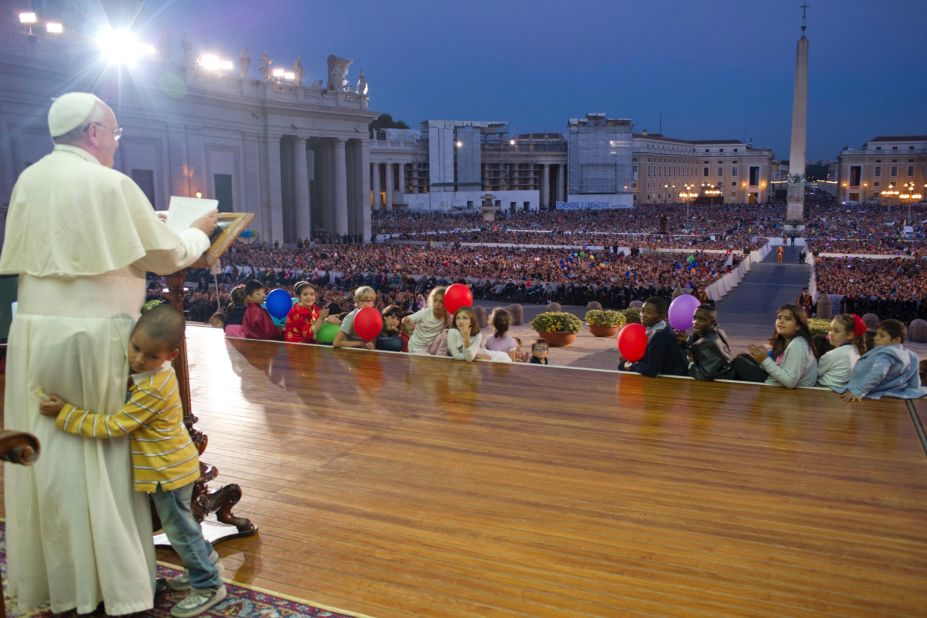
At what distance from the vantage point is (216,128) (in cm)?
3697

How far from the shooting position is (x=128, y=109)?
31.6m

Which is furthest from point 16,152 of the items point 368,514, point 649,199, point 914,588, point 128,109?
point 649,199

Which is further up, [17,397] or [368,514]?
[17,397]

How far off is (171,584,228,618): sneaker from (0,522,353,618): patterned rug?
39 mm

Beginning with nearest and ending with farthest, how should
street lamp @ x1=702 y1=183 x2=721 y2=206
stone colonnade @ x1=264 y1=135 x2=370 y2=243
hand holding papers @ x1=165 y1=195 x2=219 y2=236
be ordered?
1. hand holding papers @ x1=165 y1=195 x2=219 y2=236
2. stone colonnade @ x1=264 y1=135 x2=370 y2=243
3. street lamp @ x1=702 y1=183 x2=721 y2=206

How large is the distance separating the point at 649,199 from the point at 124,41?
96.0 metres

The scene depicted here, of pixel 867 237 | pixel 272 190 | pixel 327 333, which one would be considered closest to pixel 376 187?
pixel 272 190

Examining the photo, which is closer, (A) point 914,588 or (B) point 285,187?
(A) point 914,588

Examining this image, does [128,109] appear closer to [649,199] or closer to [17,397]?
[17,397]

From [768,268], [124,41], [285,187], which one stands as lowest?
[768,268]

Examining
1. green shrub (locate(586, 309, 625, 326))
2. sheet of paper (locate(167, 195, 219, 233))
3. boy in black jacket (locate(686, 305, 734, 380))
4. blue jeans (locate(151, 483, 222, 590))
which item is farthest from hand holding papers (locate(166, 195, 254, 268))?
green shrub (locate(586, 309, 625, 326))

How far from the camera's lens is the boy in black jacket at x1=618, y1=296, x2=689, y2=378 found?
7.37 meters

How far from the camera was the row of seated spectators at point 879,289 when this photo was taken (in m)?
18.8

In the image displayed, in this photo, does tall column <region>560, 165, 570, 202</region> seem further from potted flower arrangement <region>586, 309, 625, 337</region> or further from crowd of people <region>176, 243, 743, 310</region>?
potted flower arrangement <region>586, 309, 625, 337</region>
